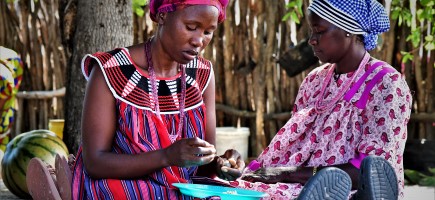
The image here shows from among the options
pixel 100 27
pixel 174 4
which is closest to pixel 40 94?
pixel 100 27

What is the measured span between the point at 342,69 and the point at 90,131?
5.08 ft

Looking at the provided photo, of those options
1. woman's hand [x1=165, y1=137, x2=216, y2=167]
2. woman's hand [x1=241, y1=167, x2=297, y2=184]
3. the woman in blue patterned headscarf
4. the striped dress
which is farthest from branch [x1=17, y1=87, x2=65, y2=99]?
woman's hand [x1=165, y1=137, x2=216, y2=167]

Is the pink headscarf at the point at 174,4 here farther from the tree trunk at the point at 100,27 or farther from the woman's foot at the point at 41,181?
the tree trunk at the point at 100,27

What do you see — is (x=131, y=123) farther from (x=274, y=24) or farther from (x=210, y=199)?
(x=274, y=24)

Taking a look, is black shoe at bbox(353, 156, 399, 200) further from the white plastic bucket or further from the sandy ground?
the white plastic bucket

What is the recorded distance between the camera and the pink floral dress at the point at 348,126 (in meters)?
3.85

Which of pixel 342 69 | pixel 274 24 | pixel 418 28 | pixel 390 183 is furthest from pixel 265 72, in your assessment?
pixel 390 183

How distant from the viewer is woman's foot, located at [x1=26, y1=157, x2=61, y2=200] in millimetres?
3227

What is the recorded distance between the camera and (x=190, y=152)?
9.46 feet

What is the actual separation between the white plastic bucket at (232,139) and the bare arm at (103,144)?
5.21 meters

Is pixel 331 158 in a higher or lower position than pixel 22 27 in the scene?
lower

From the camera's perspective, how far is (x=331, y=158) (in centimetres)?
392

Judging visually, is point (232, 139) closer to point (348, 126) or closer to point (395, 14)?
point (395, 14)

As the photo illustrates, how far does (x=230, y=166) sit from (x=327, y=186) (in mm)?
509
